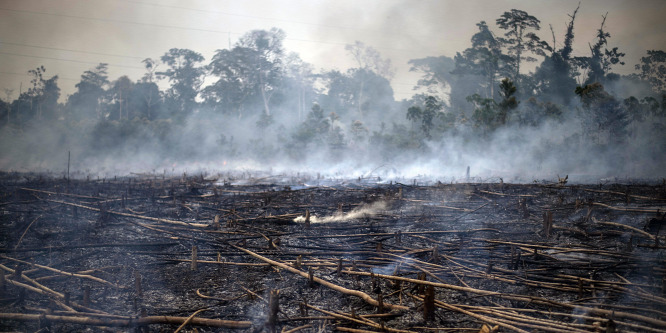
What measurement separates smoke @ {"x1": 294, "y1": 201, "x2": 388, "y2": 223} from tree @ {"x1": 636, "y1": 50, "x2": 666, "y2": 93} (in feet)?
94.6

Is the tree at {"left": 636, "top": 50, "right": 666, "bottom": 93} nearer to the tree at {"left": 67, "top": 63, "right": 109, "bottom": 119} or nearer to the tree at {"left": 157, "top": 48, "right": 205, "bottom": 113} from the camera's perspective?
the tree at {"left": 157, "top": 48, "right": 205, "bottom": 113}

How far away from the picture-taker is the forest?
24047 mm

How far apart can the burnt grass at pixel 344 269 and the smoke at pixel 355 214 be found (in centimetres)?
13

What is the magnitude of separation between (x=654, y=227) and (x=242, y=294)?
26.6ft

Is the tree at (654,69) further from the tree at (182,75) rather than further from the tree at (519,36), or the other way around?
the tree at (182,75)

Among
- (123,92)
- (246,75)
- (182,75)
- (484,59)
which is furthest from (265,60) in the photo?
(484,59)

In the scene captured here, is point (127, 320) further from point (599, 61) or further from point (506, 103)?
point (599, 61)

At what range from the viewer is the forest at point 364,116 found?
2405cm

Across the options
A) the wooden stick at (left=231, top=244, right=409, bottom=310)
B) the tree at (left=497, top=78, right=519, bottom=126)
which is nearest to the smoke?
the wooden stick at (left=231, top=244, right=409, bottom=310)

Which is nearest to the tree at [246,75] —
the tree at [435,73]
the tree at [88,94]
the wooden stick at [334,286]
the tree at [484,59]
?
the tree at [88,94]

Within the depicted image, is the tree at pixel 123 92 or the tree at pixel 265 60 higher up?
the tree at pixel 265 60

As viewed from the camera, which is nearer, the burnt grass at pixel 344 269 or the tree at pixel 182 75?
the burnt grass at pixel 344 269

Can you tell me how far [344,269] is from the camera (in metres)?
6.18

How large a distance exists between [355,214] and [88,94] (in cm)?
4599
